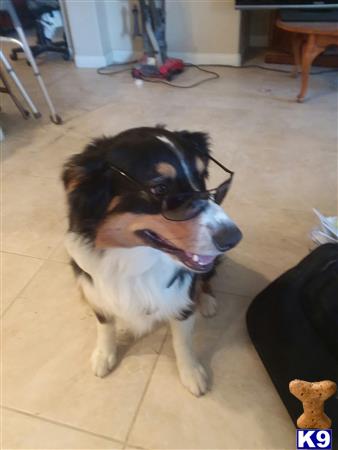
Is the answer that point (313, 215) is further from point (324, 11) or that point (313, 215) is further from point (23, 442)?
point (324, 11)

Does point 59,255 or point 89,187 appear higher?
point 89,187

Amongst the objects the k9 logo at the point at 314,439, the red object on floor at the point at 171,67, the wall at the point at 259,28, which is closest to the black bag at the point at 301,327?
the k9 logo at the point at 314,439

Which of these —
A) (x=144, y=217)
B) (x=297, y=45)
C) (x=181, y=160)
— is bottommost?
(x=297, y=45)

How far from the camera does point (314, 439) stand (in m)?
1.16

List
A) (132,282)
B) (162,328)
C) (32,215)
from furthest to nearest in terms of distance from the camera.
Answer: (32,215) < (162,328) < (132,282)

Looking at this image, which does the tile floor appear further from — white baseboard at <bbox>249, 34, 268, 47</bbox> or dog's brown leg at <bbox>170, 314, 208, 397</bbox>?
white baseboard at <bbox>249, 34, 268, 47</bbox>

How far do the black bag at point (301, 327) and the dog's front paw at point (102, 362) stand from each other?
0.55 meters

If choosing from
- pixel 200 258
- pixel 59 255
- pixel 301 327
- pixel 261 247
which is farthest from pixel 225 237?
pixel 59 255

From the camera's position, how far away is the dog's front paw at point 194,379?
4.39 ft

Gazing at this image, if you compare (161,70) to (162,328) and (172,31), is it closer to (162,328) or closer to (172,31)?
(172,31)

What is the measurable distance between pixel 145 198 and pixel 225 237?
23 centimetres

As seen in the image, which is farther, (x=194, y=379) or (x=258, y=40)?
(x=258, y=40)

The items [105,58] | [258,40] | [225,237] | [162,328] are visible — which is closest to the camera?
[225,237]

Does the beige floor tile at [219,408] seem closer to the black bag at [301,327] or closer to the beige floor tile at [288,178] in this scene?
the black bag at [301,327]
